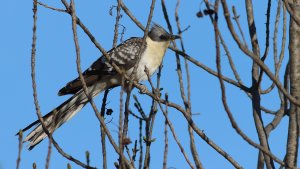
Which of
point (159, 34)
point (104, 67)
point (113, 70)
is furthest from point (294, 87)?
point (159, 34)

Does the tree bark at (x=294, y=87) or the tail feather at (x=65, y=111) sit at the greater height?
the tail feather at (x=65, y=111)

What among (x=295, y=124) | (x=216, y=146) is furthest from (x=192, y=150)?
(x=295, y=124)

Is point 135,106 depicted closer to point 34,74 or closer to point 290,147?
point 34,74

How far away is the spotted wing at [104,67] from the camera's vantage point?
A: 5.61 m

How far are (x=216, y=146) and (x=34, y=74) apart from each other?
3.56ft

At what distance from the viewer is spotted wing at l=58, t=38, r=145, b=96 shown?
18.4ft

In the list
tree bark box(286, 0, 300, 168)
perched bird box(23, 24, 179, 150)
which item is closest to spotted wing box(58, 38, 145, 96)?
perched bird box(23, 24, 179, 150)

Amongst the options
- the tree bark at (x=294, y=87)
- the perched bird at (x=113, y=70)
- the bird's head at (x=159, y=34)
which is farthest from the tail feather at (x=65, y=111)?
the tree bark at (x=294, y=87)

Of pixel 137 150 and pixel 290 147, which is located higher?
pixel 137 150

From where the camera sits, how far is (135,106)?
359 cm

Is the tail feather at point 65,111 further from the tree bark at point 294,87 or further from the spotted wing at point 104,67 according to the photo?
the tree bark at point 294,87

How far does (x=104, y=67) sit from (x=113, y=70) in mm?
158

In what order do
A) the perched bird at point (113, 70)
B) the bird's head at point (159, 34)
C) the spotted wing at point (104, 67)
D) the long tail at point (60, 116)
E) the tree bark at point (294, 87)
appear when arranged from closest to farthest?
the tree bark at point (294, 87) < the long tail at point (60, 116) < the perched bird at point (113, 70) < the spotted wing at point (104, 67) < the bird's head at point (159, 34)

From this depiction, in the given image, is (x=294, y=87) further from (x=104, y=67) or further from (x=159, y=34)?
(x=159, y=34)
